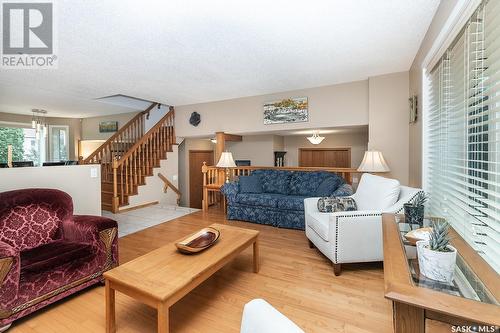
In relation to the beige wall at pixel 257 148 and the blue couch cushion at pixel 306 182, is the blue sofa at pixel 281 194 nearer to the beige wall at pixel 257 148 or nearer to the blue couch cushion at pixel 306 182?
the blue couch cushion at pixel 306 182

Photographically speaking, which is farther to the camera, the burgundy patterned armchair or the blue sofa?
the blue sofa

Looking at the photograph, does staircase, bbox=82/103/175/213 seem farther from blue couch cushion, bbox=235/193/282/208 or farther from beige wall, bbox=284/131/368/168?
beige wall, bbox=284/131/368/168

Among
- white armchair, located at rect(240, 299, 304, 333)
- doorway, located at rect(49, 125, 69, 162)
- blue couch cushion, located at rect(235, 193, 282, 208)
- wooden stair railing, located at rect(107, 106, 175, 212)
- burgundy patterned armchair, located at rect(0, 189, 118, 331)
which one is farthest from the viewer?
doorway, located at rect(49, 125, 69, 162)

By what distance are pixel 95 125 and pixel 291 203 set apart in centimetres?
688

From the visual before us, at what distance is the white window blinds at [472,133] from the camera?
123cm

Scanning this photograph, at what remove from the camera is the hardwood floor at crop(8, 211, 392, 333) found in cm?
178

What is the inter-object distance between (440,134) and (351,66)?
161cm

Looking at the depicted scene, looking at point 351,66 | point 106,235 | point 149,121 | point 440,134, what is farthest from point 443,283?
point 149,121

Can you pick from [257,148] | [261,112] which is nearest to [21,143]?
[257,148]

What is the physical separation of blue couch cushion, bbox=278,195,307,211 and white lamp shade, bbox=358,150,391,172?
107 cm

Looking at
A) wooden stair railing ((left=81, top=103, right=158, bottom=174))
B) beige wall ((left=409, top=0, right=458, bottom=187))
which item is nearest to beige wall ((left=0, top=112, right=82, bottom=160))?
wooden stair railing ((left=81, top=103, right=158, bottom=174))

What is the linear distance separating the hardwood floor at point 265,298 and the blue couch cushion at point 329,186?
140 centimetres

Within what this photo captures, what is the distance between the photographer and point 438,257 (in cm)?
100

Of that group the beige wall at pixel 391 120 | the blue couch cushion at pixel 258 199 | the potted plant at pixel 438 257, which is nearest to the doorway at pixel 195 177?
the blue couch cushion at pixel 258 199
